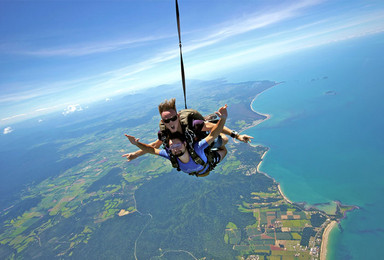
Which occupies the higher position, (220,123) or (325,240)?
(220,123)

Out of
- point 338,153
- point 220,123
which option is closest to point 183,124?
point 220,123

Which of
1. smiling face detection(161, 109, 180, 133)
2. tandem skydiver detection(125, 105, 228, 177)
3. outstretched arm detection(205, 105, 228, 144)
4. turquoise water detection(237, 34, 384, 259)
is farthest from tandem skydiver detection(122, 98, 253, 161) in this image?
turquoise water detection(237, 34, 384, 259)

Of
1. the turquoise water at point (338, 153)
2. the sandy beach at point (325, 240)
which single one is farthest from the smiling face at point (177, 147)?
the turquoise water at point (338, 153)

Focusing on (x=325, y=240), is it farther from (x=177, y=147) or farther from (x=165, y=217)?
(x=177, y=147)

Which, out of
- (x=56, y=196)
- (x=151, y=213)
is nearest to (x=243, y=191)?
Result: (x=151, y=213)

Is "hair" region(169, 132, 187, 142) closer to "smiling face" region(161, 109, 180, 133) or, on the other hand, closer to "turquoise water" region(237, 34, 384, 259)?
"smiling face" region(161, 109, 180, 133)
